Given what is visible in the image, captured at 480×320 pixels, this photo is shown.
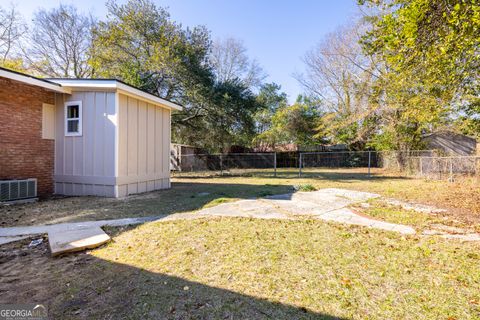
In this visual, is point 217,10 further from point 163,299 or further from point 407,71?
point 163,299

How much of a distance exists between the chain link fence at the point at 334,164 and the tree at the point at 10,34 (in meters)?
11.3

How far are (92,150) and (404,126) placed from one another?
590 inches

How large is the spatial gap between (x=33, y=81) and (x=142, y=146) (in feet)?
9.61

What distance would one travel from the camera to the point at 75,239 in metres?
3.23

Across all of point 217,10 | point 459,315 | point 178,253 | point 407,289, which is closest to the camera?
point 459,315

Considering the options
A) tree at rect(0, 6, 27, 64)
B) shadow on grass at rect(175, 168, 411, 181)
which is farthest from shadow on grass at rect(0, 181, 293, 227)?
tree at rect(0, 6, 27, 64)

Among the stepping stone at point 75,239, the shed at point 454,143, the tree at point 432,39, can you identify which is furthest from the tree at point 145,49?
the shed at point 454,143

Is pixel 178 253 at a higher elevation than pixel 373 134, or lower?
lower

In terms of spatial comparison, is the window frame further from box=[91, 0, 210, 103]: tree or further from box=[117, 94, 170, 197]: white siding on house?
box=[91, 0, 210, 103]: tree

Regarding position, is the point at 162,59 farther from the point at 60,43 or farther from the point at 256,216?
the point at 256,216

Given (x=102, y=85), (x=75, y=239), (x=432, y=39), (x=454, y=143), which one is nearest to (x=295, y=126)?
(x=454, y=143)

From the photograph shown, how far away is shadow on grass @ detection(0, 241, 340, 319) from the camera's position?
178 centimetres

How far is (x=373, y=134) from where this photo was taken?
1698 cm

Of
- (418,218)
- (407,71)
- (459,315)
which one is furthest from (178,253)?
(407,71)
